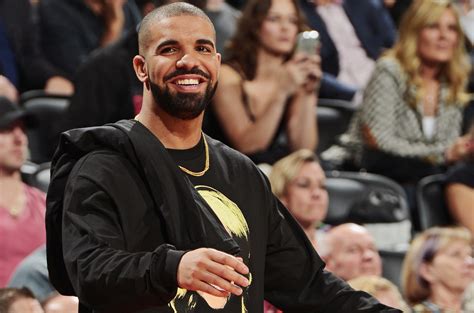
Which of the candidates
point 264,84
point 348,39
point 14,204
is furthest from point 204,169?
point 348,39

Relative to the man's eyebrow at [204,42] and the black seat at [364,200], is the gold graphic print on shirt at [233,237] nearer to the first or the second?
the man's eyebrow at [204,42]

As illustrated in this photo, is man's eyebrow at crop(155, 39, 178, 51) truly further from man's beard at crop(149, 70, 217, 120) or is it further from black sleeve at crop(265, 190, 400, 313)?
black sleeve at crop(265, 190, 400, 313)

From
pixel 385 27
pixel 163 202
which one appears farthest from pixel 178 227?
pixel 385 27

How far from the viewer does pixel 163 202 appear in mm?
2012

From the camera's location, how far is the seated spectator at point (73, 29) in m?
5.58

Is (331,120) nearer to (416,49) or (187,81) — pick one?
(416,49)

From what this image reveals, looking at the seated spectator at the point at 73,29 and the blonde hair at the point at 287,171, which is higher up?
the seated spectator at the point at 73,29

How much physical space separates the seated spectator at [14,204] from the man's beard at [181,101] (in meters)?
2.30

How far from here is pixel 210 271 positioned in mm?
1772

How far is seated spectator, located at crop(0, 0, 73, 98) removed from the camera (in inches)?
213

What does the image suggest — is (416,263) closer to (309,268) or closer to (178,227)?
(309,268)

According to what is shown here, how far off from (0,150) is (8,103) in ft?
0.76

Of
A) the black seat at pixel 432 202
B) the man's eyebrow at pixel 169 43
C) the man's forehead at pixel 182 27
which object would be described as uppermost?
the man's forehead at pixel 182 27

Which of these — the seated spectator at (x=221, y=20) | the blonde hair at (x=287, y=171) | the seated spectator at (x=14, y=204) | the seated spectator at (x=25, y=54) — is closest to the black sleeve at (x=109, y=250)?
the seated spectator at (x=14, y=204)
